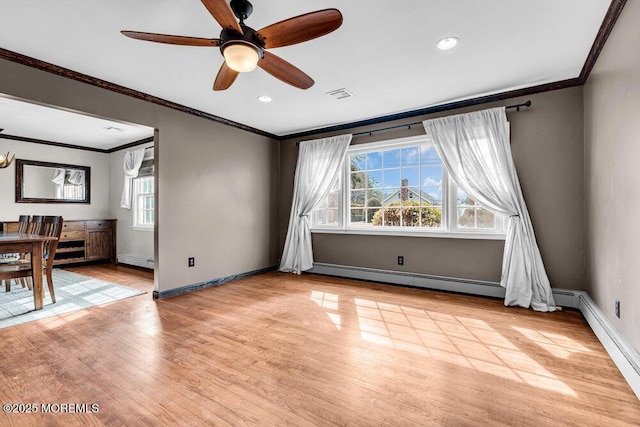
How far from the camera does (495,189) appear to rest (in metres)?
3.43

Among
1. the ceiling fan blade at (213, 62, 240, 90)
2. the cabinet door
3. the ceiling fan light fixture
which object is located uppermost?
the ceiling fan blade at (213, 62, 240, 90)

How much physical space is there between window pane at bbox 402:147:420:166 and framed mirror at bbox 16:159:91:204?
637 centimetres

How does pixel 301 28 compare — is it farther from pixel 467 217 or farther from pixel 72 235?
pixel 72 235

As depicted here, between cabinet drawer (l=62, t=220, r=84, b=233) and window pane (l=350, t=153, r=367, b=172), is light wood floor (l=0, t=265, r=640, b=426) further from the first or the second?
cabinet drawer (l=62, t=220, r=84, b=233)

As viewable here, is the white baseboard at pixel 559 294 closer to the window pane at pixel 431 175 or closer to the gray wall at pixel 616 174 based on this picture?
the gray wall at pixel 616 174

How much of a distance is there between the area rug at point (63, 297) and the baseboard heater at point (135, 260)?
94cm

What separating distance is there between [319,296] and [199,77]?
9.13 feet

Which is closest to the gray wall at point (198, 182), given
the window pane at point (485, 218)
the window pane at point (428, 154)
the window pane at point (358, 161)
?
the window pane at point (358, 161)

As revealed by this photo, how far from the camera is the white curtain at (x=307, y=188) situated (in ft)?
15.5

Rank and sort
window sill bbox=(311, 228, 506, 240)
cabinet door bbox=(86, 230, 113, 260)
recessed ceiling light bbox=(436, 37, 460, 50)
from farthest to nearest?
cabinet door bbox=(86, 230, 113, 260) → window sill bbox=(311, 228, 506, 240) → recessed ceiling light bbox=(436, 37, 460, 50)

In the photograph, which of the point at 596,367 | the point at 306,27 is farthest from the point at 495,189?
the point at 306,27

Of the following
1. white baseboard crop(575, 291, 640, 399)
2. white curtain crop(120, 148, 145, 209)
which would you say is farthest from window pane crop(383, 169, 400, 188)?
white curtain crop(120, 148, 145, 209)

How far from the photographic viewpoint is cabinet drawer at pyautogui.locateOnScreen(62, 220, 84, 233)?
225 inches

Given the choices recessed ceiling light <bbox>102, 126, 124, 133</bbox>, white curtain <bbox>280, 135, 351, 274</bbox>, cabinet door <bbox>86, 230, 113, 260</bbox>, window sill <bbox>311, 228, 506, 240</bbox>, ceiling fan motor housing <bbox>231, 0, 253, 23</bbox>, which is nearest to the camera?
ceiling fan motor housing <bbox>231, 0, 253, 23</bbox>
